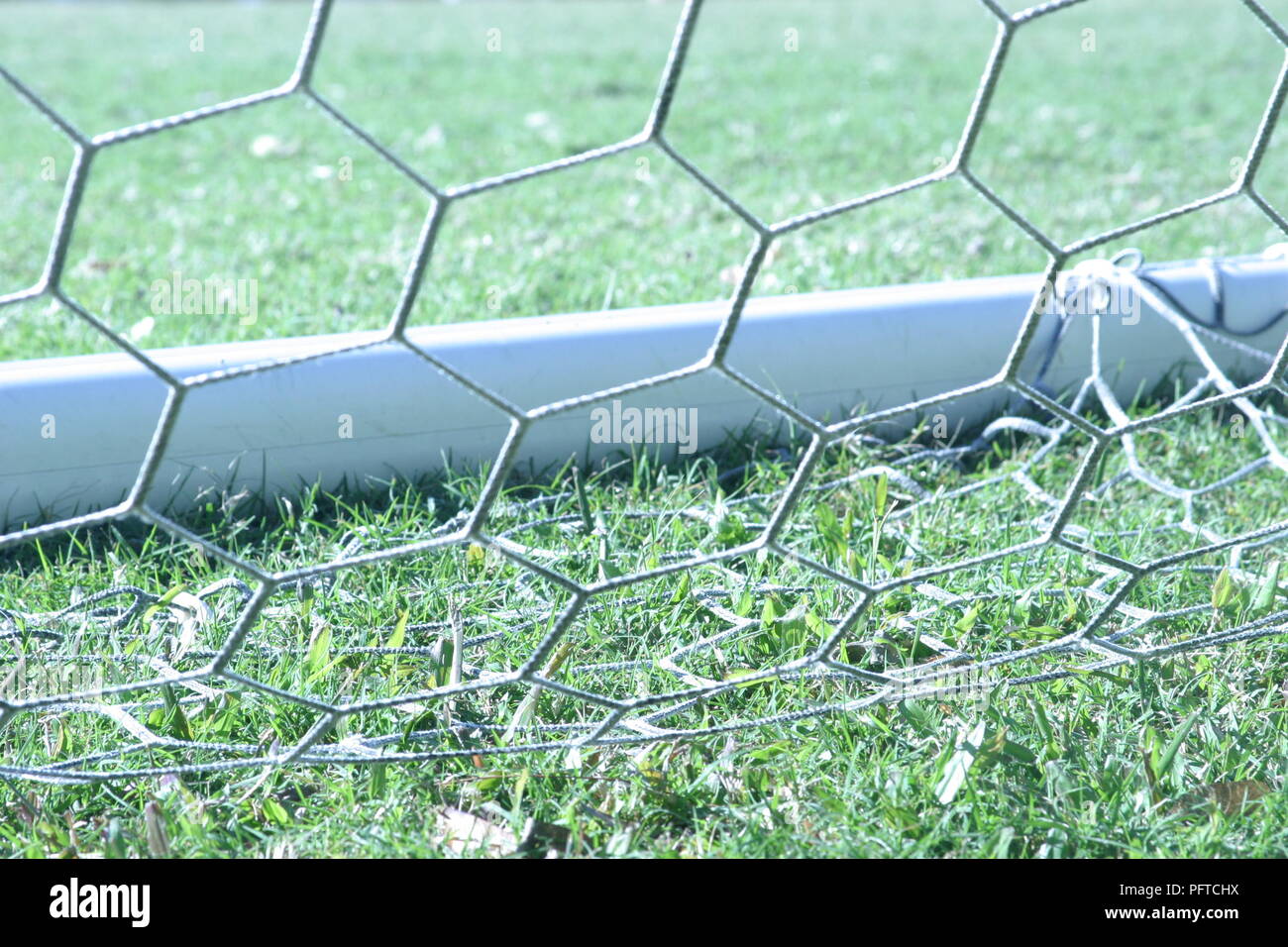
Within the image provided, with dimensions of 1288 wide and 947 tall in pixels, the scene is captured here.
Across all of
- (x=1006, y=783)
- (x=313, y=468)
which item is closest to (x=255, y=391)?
(x=313, y=468)

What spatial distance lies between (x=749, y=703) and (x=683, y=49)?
61 centimetres

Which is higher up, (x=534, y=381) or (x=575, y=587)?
(x=534, y=381)

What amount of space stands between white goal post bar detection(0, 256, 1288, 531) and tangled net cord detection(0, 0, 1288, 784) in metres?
0.19

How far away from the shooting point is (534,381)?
1.65 m

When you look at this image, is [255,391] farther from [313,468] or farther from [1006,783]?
[1006,783]

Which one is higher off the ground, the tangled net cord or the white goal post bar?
the white goal post bar

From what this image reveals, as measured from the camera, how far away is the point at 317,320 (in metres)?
2.18

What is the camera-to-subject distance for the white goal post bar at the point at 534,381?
1.50 metres

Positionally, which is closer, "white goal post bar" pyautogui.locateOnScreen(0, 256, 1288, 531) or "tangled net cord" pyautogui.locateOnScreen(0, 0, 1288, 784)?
"tangled net cord" pyautogui.locateOnScreen(0, 0, 1288, 784)

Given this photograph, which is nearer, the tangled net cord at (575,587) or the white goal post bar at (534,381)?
the tangled net cord at (575,587)

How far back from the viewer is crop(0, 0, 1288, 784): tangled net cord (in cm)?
99

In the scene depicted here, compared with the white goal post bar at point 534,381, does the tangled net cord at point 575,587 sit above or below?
below

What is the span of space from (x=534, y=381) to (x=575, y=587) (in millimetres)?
580

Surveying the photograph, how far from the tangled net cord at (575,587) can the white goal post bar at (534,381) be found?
0.19 m
